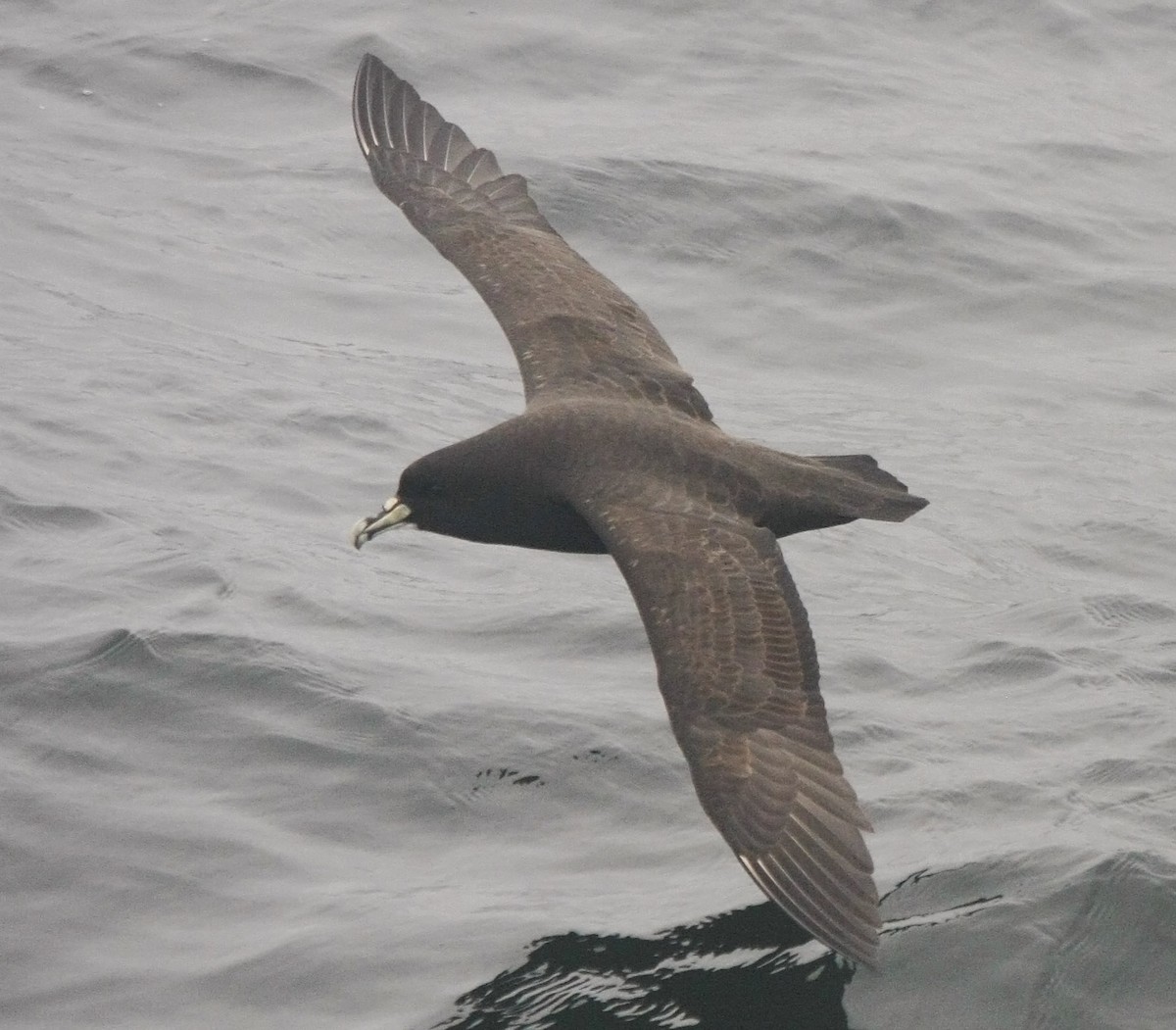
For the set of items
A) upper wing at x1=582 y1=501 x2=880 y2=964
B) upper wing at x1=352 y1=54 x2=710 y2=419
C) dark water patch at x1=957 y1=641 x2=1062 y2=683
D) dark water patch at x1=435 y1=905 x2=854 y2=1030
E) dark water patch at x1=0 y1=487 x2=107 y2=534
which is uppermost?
upper wing at x1=352 y1=54 x2=710 y2=419

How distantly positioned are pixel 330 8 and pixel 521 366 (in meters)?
10.5

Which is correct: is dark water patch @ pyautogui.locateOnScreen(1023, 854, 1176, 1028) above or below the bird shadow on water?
above

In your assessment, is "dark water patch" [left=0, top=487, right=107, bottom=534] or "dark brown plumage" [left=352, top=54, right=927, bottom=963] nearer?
"dark brown plumage" [left=352, top=54, right=927, bottom=963]

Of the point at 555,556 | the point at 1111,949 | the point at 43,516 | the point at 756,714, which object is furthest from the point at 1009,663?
the point at 43,516

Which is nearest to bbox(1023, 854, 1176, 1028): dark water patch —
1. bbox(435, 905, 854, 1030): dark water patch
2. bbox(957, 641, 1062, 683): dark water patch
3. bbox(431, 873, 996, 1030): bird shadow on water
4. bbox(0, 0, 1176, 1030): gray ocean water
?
bbox(0, 0, 1176, 1030): gray ocean water

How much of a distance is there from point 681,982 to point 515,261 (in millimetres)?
4339

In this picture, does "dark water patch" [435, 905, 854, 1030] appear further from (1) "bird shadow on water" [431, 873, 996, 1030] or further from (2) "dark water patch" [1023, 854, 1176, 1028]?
(2) "dark water patch" [1023, 854, 1176, 1028]

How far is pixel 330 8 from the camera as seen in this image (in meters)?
19.1

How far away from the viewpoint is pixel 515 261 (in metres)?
10.2

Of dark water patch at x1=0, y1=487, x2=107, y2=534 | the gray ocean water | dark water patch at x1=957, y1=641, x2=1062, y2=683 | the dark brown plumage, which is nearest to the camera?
the dark brown plumage

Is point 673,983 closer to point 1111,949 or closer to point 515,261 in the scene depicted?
point 1111,949

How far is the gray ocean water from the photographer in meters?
7.35

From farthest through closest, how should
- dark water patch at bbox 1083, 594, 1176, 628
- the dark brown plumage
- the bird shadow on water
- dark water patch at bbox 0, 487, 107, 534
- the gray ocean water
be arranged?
dark water patch at bbox 0, 487, 107, 534
dark water patch at bbox 1083, 594, 1176, 628
the gray ocean water
the dark brown plumage
the bird shadow on water

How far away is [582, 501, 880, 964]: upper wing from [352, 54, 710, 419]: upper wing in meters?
1.58
